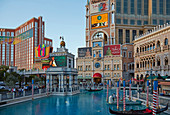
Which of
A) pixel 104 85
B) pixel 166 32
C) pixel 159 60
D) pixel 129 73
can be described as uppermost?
pixel 166 32

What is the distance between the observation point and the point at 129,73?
189ft

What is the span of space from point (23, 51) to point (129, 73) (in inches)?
2784

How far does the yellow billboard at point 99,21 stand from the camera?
65.5 meters

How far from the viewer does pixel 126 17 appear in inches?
2697

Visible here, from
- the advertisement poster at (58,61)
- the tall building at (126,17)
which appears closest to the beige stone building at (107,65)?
the tall building at (126,17)

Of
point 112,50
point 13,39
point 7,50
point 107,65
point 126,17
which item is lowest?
point 107,65

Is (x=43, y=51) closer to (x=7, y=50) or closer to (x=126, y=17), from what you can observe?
(x=126, y=17)

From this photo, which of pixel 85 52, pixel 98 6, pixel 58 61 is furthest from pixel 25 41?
pixel 58 61

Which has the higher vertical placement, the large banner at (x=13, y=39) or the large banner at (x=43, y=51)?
the large banner at (x=13, y=39)

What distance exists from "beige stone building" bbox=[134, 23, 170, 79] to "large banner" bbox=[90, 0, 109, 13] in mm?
23243

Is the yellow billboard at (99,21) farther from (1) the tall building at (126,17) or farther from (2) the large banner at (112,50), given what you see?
(2) the large banner at (112,50)

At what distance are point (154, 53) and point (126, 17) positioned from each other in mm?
31434

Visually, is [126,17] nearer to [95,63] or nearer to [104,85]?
[95,63]

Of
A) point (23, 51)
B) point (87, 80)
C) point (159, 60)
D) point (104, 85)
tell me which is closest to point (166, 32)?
point (159, 60)
